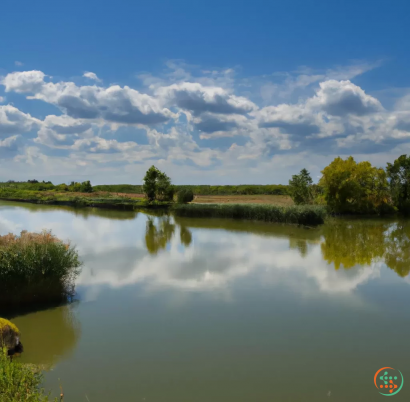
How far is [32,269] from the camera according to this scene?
7.96 metres

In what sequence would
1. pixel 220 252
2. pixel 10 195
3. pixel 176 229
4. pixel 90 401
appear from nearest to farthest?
pixel 90 401, pixel 220 252, pixel 176 229, pixel 10 195

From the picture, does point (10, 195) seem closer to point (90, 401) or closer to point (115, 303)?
point (115, 303)

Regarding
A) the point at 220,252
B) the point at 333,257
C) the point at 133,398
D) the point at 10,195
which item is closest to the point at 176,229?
the point at 220,252

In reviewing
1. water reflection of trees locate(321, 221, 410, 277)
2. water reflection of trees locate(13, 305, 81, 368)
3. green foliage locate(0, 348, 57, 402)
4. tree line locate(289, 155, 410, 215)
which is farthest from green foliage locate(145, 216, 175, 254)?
tree line locate(289, 155, 410, 215)

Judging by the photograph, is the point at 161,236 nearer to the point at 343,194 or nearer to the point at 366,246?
the point at 366,246

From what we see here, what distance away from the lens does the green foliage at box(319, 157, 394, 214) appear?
32.3 m

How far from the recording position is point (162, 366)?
225 inches

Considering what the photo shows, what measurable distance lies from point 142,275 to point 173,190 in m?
32.8

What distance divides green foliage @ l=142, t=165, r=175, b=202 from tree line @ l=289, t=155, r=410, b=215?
15.4m

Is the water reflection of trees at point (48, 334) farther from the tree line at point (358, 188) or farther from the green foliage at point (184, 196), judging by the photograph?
the green foliage at point (184, 196)

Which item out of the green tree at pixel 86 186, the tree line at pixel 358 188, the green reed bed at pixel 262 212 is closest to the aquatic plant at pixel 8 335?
the green reed bed at pixel 262 212

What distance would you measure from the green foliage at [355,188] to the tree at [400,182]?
0.62 meters

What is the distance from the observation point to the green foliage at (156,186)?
4328cm

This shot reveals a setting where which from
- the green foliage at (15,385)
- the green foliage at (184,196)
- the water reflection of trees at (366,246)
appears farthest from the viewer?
the green foliage at (184,196)
